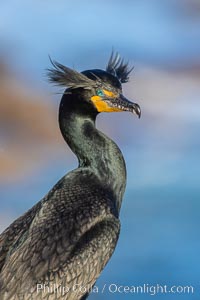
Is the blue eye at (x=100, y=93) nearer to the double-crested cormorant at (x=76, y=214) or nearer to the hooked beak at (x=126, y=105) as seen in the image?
the double-crested cormorant at (x=76, y=214)

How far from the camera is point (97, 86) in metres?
9.20

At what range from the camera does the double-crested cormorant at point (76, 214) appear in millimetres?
8547

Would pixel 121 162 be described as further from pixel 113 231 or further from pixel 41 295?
pixel 41 295

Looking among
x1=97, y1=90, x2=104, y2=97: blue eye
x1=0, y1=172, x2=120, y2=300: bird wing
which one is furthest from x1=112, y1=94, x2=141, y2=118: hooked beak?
x1=0, y1=172, x2=120, y2=300: bird wing

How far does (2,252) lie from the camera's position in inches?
352

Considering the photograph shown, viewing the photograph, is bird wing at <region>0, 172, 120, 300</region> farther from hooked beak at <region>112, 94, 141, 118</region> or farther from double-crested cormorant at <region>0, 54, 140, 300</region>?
hooked beak at <region>112, 94, 141, 118</region>

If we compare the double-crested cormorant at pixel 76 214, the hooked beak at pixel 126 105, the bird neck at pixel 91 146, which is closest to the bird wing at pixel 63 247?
the double-crested cormorant at pixel 76 214

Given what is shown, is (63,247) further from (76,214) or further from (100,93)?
(100,93)

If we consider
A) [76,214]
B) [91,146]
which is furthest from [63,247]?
[91,146]

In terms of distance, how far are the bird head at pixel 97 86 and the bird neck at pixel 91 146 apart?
0.09 meters

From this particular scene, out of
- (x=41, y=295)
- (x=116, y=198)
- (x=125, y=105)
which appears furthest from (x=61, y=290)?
(x=125, y=105)

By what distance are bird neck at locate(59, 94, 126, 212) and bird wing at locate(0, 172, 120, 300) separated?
0.23 metres

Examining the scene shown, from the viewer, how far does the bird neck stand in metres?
9.23

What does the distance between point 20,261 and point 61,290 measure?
378 millimetres
